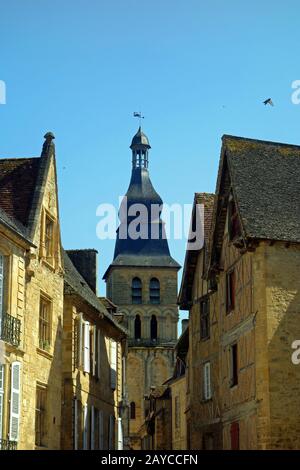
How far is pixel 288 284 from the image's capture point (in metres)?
23.6

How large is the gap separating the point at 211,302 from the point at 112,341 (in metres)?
5.46

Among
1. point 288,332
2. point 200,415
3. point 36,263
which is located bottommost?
point 200,415

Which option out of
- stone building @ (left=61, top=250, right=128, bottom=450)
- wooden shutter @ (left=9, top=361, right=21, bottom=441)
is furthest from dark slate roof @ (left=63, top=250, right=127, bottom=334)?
wooden shutter @ (left=9, top=361, right=21, bottom=441)

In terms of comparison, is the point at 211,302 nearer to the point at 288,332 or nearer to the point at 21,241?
the point at 288,332

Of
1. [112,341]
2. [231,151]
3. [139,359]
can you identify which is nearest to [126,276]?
[139,359]

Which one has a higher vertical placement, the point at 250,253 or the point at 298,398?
the point at 250,253

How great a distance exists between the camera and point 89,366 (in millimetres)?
27859

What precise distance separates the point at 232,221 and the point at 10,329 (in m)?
8.07

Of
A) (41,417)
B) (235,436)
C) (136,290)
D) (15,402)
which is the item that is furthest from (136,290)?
(15,402)

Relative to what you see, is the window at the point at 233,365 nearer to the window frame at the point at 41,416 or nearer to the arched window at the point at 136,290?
the window frame at the point at 41,416

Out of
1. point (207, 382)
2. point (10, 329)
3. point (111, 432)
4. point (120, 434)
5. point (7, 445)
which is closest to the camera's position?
point (7, 445)

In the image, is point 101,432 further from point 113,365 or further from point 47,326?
point 47,326

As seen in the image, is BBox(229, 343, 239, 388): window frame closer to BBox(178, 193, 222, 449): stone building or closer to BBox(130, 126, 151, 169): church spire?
BBox(178, 193, 222, 449): stone building

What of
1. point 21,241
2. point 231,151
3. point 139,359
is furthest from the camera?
point 139,359
